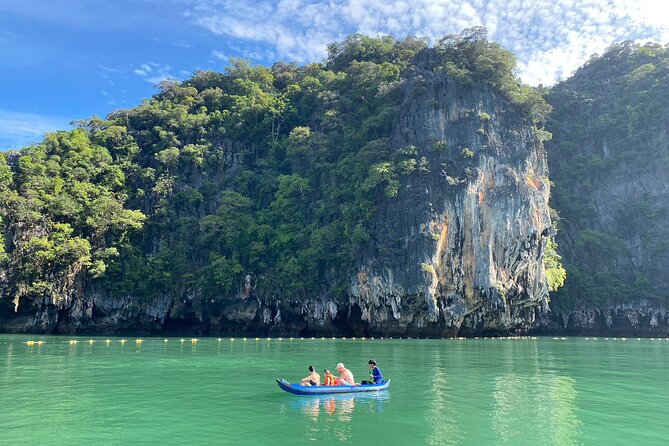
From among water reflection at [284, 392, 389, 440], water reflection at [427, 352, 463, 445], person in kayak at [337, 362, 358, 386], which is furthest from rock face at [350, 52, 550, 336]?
water reflection at [284, 392, 389, 440]

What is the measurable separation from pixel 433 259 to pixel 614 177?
3010cm

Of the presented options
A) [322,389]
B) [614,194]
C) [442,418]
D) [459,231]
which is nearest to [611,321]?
[614,194]

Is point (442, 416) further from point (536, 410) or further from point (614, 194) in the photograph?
point (614, 194)

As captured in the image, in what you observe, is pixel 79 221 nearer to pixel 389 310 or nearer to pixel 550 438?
pixel 389 310

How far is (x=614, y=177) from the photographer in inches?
2233

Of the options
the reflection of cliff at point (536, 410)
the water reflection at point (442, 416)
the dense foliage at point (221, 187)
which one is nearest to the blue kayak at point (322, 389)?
the water reflection at point (442, 416)

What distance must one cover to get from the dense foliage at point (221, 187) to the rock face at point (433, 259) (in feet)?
4.05

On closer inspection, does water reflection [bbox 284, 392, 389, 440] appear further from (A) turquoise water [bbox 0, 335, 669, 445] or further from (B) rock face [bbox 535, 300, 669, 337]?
(B) rock face [bbox 535, 300, 669, 337]

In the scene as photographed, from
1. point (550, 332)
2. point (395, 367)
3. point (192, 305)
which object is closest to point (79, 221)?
point (192, 305)

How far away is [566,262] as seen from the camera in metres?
52.4

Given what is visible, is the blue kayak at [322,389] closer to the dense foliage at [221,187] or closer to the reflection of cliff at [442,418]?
the reflection of cliff at [442,418]

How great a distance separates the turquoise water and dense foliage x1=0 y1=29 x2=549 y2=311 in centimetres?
1994

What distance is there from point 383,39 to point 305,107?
14120 millimetres

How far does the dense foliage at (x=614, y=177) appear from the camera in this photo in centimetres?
4969
